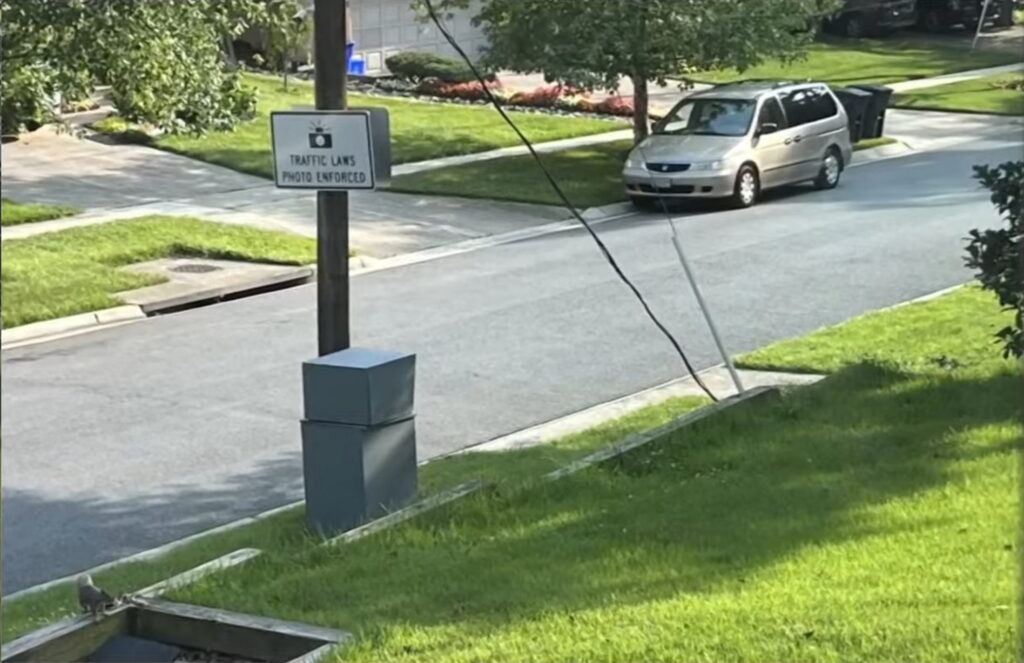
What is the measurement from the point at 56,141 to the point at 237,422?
16567 mm

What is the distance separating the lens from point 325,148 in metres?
7.80

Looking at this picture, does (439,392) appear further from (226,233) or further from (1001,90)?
(1001,90)

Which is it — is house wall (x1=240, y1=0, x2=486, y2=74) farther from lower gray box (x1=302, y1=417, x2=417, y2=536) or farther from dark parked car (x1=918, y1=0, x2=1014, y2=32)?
lower gray box (x1=302, y1=417, x2=417, y2=536)

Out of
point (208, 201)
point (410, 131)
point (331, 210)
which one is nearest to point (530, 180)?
point (410, 131)

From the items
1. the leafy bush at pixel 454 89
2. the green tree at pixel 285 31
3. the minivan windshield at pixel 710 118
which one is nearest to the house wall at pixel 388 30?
the leafy bush at pixel 454 89

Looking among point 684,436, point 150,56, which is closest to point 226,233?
point 150,56

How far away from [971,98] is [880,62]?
6046 millimetres

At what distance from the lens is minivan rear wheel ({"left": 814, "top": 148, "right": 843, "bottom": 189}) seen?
77.2ft

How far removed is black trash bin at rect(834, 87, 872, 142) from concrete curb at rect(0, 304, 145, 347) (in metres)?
17.0

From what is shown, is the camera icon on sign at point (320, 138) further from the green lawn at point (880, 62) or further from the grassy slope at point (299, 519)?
the green lawn at point (880, 62)

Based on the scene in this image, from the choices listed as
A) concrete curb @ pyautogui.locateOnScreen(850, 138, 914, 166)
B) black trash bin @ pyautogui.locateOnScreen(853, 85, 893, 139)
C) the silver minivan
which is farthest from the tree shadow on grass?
black trash bin @ pyautogui.locateOnScreen(853, 85, 893, 139)

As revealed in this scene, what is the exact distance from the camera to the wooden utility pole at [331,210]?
780 cm

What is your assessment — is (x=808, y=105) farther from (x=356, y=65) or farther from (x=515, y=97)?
(x=356, y=65)

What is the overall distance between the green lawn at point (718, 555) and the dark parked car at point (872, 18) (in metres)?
35.1
